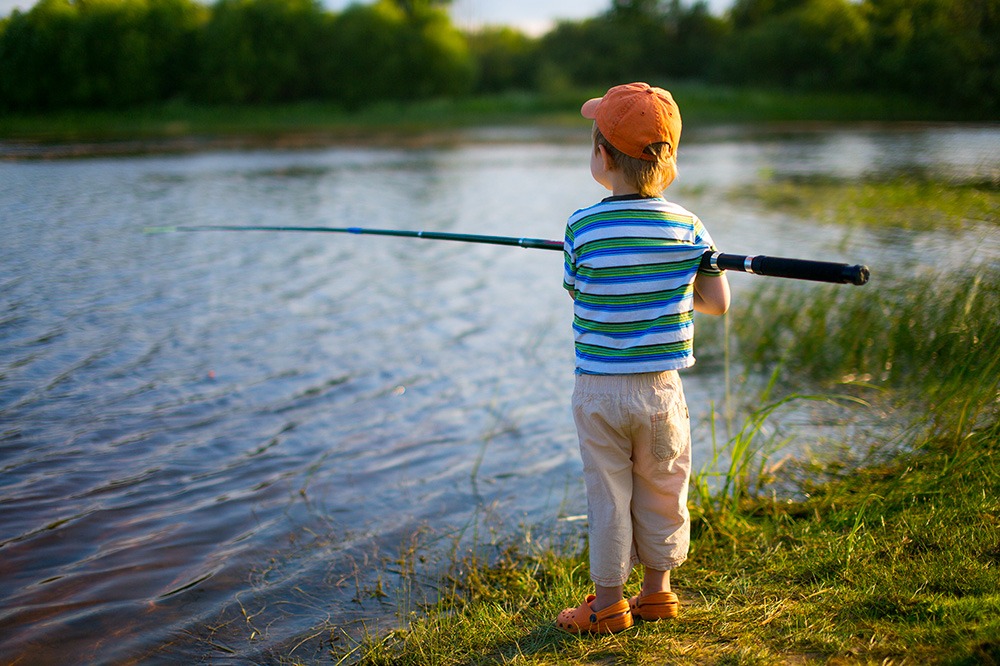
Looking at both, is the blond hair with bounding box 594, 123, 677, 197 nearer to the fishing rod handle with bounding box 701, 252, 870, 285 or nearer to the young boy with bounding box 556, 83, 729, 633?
the young boy with bounding box 556, 83, 729, 633

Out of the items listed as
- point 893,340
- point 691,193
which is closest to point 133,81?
point 691,193

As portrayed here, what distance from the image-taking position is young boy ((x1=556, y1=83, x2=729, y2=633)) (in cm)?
245

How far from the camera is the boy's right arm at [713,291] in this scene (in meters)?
2.56

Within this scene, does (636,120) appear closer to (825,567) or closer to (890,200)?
(825,567)

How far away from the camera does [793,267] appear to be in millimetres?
2344

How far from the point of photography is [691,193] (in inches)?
570

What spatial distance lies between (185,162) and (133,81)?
271 centimetres

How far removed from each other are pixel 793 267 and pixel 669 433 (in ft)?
1.85

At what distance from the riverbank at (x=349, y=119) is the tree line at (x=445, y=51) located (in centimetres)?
64

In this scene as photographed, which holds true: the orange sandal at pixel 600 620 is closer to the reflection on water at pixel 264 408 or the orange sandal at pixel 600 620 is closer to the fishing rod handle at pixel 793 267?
the reflection on water at pixel 264 408

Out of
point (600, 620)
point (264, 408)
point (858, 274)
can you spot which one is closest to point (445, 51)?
point (264, 408)

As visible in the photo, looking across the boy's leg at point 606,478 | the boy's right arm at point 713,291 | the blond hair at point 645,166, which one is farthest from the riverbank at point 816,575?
the blond hair at point 645,166

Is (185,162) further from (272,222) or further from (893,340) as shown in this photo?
(893,340)

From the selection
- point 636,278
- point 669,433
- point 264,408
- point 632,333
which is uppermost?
point 636,278
